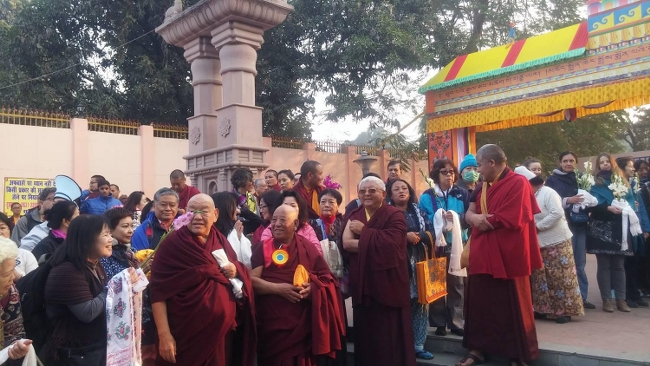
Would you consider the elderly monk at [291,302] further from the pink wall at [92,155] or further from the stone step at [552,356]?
the pink wall at [92,155]

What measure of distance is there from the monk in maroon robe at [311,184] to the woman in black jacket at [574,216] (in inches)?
102

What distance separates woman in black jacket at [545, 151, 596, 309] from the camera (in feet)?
18.5

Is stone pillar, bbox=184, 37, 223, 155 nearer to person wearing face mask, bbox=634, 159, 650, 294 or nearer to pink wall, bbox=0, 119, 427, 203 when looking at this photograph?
pink wall, bbox=0, 119, 427, 203

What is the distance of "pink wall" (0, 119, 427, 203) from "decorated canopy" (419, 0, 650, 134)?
505 centimetres

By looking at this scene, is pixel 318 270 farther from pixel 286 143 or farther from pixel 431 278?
pixel 286 143

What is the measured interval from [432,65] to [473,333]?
528 inches

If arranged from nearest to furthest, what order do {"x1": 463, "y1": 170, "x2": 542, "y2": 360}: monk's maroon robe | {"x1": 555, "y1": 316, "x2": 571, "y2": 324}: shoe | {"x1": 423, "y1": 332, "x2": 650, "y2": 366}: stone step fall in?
1. {"x1": 423, "y1": 332, "x2": 650, "y2": 366}: stone step
2. {"x1": 463, "y1": 170, "x2": 542, "y2": 360}: monk's maroon robe
3. {"x1": 555, "y1": 316, "x2": 571, "y2": 324}: shoe

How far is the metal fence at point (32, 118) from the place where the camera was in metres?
11.5

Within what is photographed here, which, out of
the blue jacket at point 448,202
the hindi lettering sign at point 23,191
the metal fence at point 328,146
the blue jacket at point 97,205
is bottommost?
the blue jacket at point 448,202

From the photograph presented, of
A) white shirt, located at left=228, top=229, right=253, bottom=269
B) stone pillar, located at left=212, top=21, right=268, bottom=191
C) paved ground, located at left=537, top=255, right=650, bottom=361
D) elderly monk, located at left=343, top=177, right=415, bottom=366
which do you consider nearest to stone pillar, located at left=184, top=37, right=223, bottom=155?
stone pillar, located at left=212, top=21, right=268, bottom=191

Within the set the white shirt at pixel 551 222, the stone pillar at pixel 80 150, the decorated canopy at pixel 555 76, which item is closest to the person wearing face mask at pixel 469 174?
the white shirt at pixel 551 222

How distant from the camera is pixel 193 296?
3.27m

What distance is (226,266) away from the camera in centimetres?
342

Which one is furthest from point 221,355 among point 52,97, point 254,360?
point 52,97
